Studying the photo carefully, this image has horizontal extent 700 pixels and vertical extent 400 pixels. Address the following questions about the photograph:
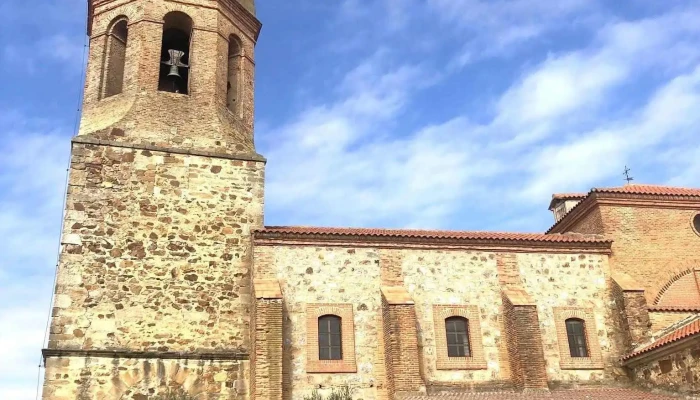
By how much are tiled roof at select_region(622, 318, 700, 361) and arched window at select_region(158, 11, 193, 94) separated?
1266 centimetres

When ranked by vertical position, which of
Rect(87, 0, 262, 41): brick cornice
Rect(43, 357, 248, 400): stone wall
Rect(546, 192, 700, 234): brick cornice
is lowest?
Rect(43, 357, 248, 400): stone wall

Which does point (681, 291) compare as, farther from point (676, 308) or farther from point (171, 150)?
point (171, 150)

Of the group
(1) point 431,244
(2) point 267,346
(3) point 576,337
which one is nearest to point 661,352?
(3) point 576,337

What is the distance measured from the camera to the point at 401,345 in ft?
47.5

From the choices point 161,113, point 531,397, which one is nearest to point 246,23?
point 161,113

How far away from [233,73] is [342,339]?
7.99 m

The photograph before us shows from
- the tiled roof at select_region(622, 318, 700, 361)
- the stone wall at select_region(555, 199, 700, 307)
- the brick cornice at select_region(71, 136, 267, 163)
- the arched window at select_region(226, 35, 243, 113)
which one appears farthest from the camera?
the arched window at select_region(226, 35, 243, 113)

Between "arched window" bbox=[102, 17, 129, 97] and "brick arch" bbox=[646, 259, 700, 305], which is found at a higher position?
"arched window" bbox=[102, 17, 129, 97]

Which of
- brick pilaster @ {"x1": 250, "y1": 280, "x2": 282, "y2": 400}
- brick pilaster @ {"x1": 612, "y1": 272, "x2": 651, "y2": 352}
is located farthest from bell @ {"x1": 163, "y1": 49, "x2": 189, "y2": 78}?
brick pilaster @ {"x1": 612, "y1": 272, "x2": 651, "y2": 352}

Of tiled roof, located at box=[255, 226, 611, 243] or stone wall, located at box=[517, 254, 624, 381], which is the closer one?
tiled roof, located at box=[255, 226, 611, 243]

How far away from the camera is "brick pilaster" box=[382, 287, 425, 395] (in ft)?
46.6

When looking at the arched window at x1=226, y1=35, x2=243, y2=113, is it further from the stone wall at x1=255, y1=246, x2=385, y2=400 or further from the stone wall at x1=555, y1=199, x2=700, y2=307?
the stone wall at x1=555, y1=199, x2=700, y2=307

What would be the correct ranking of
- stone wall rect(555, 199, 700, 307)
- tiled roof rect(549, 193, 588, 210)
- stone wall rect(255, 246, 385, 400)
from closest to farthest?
stone wall rect(255, 246, 385, 400) → stone wall rect(555, 199, 700, 307) → tiled roof rect(549, 193, 588, 210)

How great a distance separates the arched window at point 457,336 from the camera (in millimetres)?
15391
